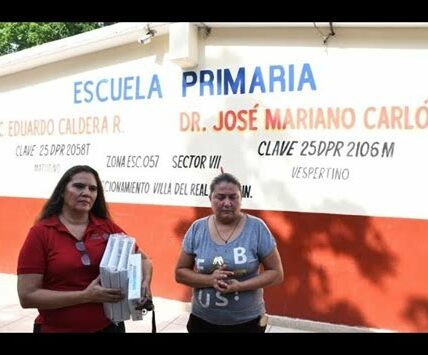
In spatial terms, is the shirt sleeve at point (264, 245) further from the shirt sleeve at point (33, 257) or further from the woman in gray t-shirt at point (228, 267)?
the shirt sleeve at point (33, 257)

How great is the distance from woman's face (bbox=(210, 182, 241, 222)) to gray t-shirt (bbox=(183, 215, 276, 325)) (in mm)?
106

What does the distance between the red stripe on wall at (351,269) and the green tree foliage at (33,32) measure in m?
14.5

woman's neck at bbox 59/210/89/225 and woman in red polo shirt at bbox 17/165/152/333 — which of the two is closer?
woman in red polo shirt at bbox 17/165/152/333

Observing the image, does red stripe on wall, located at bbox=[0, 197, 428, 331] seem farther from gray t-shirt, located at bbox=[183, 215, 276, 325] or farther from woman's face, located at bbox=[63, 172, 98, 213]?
woman's face, located at bbox=[63, 172, 98, 213]

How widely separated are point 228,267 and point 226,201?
349 mm

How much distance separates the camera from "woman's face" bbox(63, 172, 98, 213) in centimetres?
228

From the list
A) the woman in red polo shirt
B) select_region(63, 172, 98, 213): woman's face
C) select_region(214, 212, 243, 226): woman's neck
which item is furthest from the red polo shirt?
select_region(214, 212, 243, 226): woman's neck

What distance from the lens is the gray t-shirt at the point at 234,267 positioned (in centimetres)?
247

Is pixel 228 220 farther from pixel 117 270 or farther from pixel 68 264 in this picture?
pixel 68 264

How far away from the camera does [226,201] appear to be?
2535 millimetres

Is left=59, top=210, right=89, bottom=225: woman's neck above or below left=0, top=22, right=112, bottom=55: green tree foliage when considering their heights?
below

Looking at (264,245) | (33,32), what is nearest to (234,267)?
→ (264,245)
